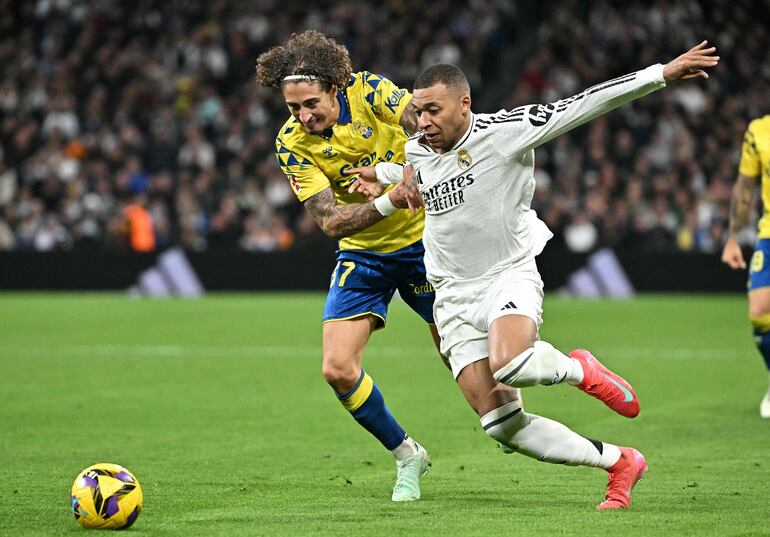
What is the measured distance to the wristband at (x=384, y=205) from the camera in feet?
19.7

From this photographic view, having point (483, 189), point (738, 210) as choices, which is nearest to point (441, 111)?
point (483, 189)

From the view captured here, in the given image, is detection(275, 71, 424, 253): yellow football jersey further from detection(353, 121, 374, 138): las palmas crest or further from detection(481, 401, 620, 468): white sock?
detection(481, 401, 620, 468): white sock

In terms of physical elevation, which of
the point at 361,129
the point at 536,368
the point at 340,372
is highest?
the point at 361,129

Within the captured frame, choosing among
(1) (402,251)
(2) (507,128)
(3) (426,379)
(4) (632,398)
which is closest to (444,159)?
(2) (507,128)

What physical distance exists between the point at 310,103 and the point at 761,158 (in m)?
3.99

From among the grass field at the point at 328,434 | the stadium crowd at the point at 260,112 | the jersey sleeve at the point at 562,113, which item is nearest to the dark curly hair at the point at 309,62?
the jersey sleeve at the point at 562,113

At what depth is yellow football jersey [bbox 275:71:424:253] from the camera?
6594 mm

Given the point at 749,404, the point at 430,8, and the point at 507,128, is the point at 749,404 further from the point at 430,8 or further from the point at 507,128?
the point at 430,8

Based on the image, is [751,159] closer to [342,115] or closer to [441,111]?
[342,115]

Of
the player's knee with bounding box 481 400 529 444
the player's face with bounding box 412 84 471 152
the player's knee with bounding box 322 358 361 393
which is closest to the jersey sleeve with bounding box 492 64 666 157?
the player's face with bounding box 412 84 471 152

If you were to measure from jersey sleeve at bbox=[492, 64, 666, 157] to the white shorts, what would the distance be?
0.60 m

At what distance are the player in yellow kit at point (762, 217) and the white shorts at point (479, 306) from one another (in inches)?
137

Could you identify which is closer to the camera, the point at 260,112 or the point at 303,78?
the point at 303,78

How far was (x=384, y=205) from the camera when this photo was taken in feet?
19.7
